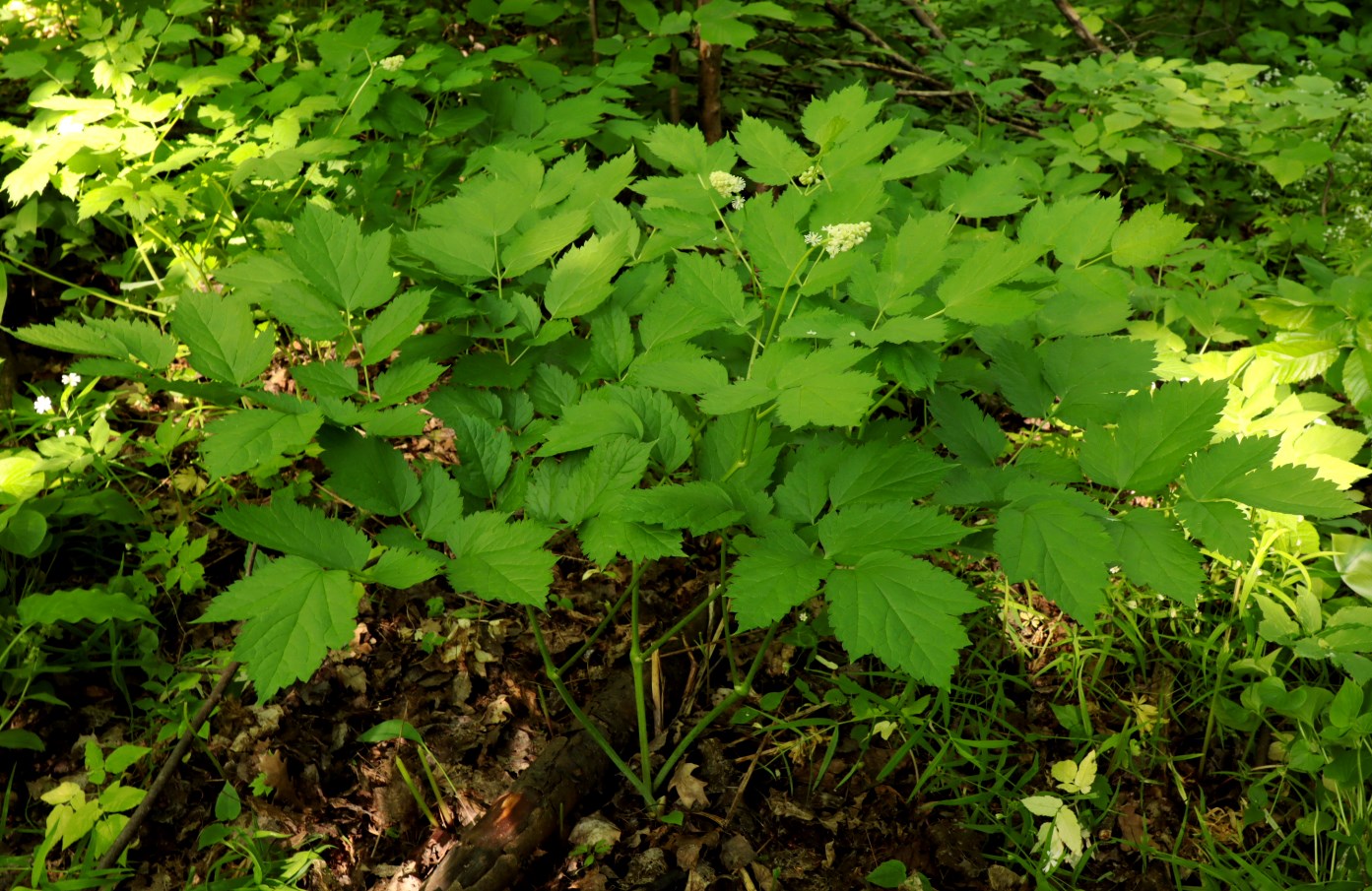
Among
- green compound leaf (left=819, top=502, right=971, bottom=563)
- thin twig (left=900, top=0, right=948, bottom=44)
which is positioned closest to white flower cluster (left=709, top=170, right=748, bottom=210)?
green compound leaf (left=819, top=502, right=971, bottom=563)

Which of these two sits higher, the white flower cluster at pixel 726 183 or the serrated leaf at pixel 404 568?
the white flower cluster at pixel 726 183

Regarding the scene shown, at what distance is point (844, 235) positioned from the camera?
1.26 meters

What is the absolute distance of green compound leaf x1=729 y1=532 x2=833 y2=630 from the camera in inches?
42.0

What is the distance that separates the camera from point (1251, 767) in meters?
1.91

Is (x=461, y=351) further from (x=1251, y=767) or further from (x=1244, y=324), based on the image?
(x=1244, y=324)

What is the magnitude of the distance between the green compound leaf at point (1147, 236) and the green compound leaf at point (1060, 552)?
0.62m

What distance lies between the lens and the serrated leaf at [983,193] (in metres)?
1.59

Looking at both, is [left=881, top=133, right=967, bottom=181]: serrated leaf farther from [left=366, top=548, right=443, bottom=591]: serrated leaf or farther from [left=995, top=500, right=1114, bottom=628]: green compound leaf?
[left=366, top=548, right=443, bottom=591]: serrated leaf

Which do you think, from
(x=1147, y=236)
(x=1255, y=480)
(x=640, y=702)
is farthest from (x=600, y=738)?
(x=1147, y=236)

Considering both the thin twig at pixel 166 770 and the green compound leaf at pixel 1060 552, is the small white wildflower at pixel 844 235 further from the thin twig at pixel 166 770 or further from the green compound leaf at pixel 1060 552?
the thin twig at pixel 166 770

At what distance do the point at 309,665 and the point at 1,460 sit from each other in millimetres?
1567

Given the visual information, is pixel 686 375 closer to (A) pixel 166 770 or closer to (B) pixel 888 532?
(B) pixel 888 532

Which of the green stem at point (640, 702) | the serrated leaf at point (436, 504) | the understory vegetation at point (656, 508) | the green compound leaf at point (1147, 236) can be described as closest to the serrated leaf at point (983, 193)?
the understory vegetation at point (656, 508)

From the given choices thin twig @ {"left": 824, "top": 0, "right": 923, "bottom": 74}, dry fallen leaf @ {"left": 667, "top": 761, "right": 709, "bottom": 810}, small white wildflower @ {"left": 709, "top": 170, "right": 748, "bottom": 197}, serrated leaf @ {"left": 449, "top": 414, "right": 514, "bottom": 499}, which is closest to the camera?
serrated leaf @ {"left": 449, "top": 414, "right": 514, "bottom": 499}
